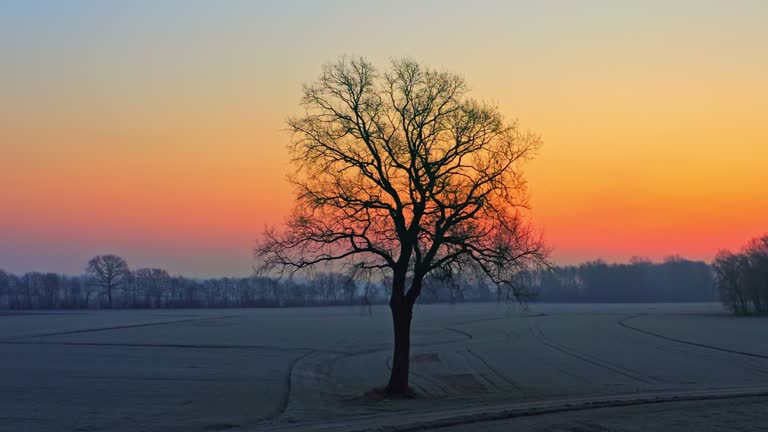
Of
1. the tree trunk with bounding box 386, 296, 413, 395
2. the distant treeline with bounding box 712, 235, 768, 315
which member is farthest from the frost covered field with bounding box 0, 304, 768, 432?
the distant treeline with bounding box 712, 235, 768, 315

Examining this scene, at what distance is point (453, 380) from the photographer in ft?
105

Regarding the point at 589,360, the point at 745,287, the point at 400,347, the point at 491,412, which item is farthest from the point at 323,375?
the point at 745,287

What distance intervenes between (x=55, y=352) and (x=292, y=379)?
23.8 m

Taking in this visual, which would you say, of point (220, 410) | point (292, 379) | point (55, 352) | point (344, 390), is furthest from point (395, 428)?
point (55, 352)

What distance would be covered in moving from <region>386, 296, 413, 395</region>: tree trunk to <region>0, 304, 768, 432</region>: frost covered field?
107 centimetres

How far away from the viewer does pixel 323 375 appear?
117ft

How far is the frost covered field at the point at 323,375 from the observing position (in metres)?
22.3

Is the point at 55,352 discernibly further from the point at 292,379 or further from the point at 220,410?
the point at 220,410

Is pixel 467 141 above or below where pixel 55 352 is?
above

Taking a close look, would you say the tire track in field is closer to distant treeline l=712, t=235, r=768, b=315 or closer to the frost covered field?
the frost covered field

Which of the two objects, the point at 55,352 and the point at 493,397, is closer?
the point at 493,397

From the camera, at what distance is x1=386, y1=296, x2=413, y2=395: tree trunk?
26.3m

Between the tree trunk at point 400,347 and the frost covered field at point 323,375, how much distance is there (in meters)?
1.07

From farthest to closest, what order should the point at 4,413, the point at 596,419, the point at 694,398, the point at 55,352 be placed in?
the point at 55,352
the point at 694,398
the point at 4,413
the point at 596,419
